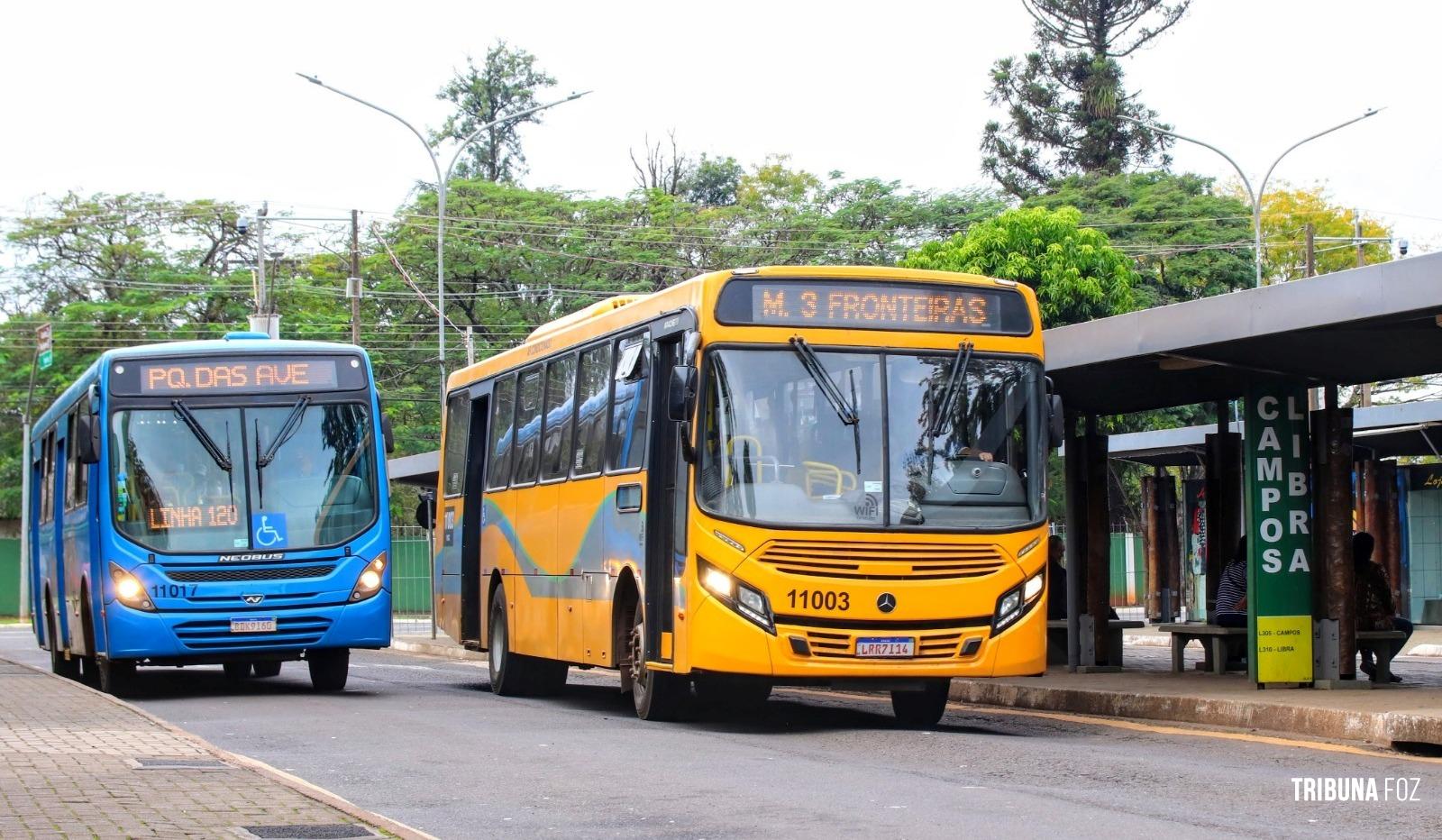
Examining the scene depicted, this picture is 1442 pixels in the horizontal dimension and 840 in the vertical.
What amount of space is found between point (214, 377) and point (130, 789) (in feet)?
27.7

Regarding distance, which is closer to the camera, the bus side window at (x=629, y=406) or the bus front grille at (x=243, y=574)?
the bus side window at (x=629, y=406)

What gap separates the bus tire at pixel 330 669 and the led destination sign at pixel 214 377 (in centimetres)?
268

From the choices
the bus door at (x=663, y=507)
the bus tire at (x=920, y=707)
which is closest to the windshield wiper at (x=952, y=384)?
the bus door at (x=663, y=507)

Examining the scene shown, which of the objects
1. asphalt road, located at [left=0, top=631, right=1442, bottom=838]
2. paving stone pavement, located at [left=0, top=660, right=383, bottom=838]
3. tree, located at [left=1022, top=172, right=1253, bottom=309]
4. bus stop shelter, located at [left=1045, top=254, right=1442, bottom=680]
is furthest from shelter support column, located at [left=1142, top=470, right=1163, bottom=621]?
paving stone pavement, located at [left=0, top=660, right=383, bottom=838]

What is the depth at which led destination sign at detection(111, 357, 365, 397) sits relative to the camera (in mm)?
17531

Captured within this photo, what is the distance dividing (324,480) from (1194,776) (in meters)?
9.58

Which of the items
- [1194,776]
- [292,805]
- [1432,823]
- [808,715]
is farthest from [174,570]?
[1432,823]

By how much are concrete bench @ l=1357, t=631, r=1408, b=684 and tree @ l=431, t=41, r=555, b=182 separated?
51.1 meters

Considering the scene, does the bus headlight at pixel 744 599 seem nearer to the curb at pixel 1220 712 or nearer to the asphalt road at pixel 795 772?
the asphalt road at pixel 795 772

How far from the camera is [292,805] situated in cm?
889

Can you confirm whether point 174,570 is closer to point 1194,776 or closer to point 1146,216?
point 1194,776

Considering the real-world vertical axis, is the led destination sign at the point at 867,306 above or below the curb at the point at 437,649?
above

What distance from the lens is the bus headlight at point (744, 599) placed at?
12.8 metres

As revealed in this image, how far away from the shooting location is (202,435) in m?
17.4
